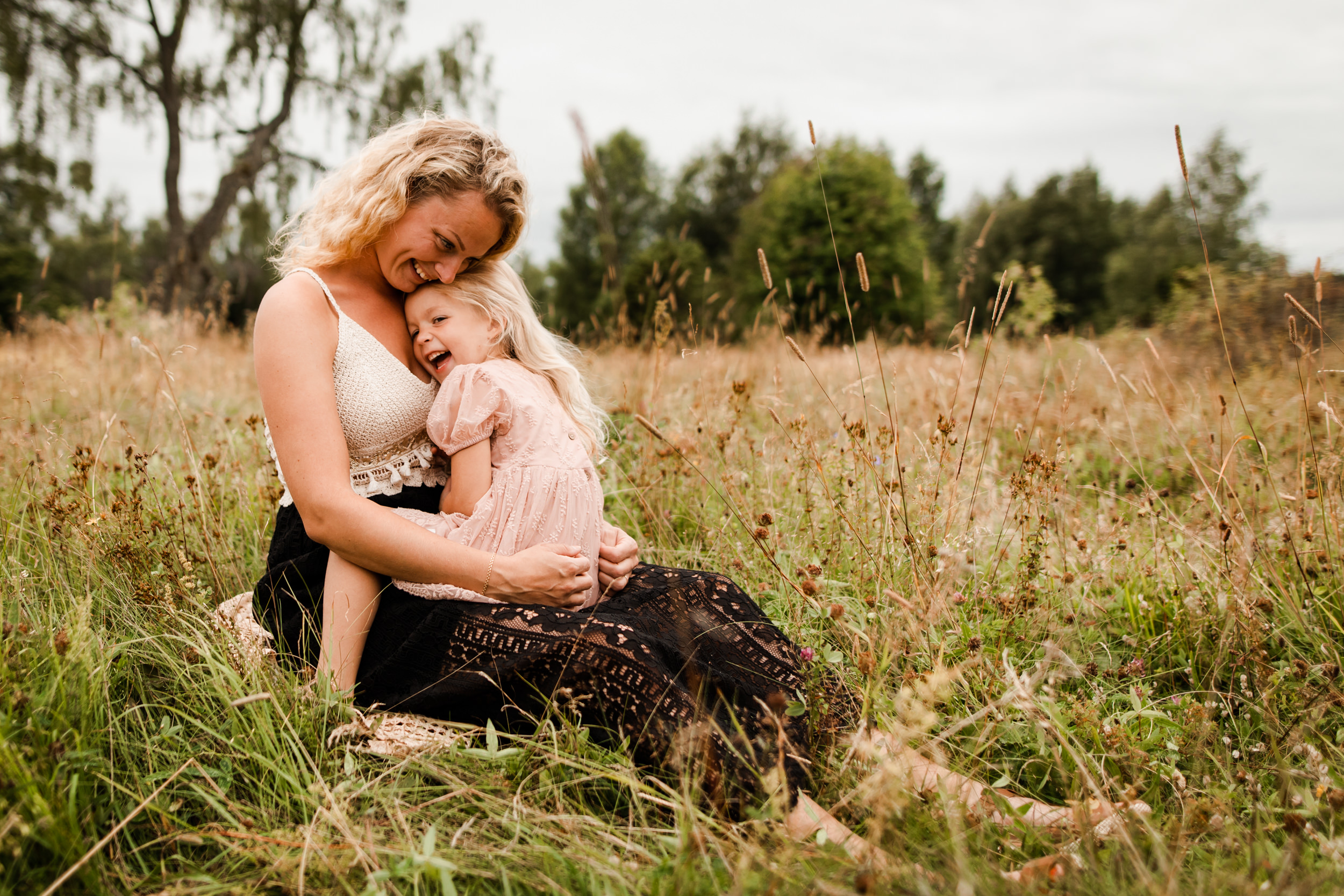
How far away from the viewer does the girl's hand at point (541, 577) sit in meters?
1.69

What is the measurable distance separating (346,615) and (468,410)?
0.60 m

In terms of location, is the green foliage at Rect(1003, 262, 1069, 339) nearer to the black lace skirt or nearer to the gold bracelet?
the black lace skirt

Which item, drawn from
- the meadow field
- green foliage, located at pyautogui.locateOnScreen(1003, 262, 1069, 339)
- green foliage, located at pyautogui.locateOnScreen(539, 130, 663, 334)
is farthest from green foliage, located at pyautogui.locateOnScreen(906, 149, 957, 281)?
the meadow field

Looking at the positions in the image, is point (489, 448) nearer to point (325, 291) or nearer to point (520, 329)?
point (520, 329)

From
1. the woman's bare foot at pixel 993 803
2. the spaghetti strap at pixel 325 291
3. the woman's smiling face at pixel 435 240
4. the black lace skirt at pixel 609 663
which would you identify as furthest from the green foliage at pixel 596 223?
the woman's bare foot at pixel 993 803

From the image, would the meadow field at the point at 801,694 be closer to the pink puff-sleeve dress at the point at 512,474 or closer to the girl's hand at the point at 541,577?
the girl's hand at the point at 541,577

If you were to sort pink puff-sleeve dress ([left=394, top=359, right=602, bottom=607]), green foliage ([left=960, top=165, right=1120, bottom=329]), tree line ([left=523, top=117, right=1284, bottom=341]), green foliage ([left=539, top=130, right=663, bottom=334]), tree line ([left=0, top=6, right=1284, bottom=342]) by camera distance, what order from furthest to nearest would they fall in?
1. green foliage ([left=960, top=165, right=1120, bottom=329])
2. green foliage ([left=539, top=130, right=663, bottom=334])
3. tree line ([left=523, top=117, right=1284, bottom=341])
4. tree line ([left=0, top=6, right=1284, bottom=342])
5. pink puff-sleeve dress ([left=394, top=359, right=602, bottom=607])

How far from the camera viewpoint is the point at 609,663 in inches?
58.2

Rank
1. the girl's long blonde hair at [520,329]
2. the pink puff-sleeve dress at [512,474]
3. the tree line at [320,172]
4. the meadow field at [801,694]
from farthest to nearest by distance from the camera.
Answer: the tree line at [320,172] < the girl's long blonde hair at [520,329] < the pink puff-sleeve dress at [512,474] < the meadow field at [801,694]

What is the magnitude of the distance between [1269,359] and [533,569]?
22.7ft

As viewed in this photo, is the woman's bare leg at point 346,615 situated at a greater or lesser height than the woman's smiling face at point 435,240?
lesser

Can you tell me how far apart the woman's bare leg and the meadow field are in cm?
11

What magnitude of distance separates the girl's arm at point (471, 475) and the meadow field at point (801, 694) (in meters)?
0.57

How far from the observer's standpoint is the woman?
148 cm
